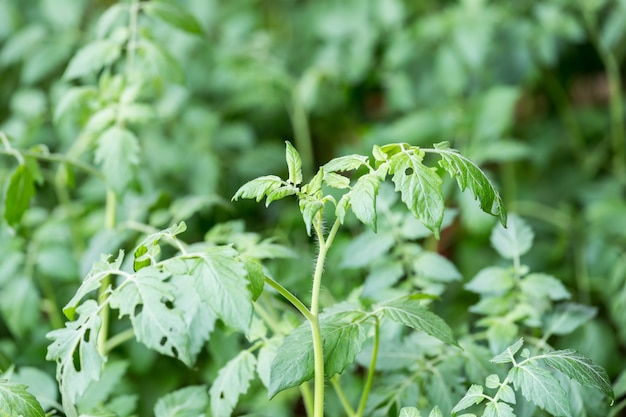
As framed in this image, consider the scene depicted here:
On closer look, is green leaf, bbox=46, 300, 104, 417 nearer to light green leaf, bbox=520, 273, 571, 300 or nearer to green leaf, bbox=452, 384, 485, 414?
green leaf, bbox=452, 384, 485, 414

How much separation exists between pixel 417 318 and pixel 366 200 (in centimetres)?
15

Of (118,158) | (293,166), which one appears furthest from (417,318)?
(118,158)

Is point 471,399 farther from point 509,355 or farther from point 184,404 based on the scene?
point 184,404

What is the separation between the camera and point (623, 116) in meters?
2.03

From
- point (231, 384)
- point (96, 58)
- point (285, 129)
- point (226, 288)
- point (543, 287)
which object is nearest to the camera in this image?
point (226, 288)

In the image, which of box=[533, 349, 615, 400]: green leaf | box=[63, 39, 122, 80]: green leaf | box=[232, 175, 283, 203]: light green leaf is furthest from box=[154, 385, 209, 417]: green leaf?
box=[63, 39, 122, 80]: green leaf

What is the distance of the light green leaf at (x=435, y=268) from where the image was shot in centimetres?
102

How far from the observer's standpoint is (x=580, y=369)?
735 millimetres

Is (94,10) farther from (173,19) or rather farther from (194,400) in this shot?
(194,400)

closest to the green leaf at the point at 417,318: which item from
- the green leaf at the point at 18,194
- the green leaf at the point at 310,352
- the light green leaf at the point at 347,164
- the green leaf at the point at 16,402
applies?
the green leaf at the point at 310,352

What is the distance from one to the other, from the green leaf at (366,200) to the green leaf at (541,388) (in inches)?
8.6

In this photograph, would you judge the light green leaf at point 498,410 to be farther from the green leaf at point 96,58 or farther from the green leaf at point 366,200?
the green leaf at point 96,58

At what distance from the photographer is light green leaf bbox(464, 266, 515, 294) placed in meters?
0.98

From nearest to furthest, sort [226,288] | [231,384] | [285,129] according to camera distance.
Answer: [226,288], [231,384], [285,129]
